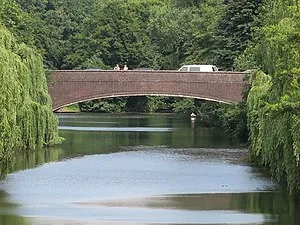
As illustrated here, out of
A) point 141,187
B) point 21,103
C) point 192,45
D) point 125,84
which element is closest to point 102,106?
point 192,45

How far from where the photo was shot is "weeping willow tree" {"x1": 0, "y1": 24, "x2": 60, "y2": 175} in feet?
101

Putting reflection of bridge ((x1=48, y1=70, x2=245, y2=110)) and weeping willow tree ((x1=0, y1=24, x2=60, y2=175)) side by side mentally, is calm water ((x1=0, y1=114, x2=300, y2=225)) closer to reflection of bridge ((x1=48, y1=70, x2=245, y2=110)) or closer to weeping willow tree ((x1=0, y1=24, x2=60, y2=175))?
weeping willow tree ((x1=0, y1=24, x2=60, y2=175))

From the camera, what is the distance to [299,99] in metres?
28.3

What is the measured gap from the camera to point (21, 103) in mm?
38594

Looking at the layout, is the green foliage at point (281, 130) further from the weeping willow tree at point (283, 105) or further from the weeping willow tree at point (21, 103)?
the weeping willow tree at point (21, 103)

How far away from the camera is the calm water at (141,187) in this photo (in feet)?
90.5

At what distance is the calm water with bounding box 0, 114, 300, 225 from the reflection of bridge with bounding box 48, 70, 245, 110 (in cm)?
737

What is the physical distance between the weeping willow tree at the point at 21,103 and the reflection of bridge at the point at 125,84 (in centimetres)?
1338

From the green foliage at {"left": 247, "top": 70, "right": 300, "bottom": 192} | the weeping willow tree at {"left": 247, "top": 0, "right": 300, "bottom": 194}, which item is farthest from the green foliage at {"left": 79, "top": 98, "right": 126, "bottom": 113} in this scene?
the weeping willow tree at {"left": 247, "top": 0, "right": 300, "bottom": 194}

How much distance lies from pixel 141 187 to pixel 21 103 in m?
7.28

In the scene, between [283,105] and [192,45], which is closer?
[283,105]

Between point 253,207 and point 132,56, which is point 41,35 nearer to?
point 132,56

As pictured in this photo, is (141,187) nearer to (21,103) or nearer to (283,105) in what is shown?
(283,105)

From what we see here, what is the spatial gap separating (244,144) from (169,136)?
6.88 meters
